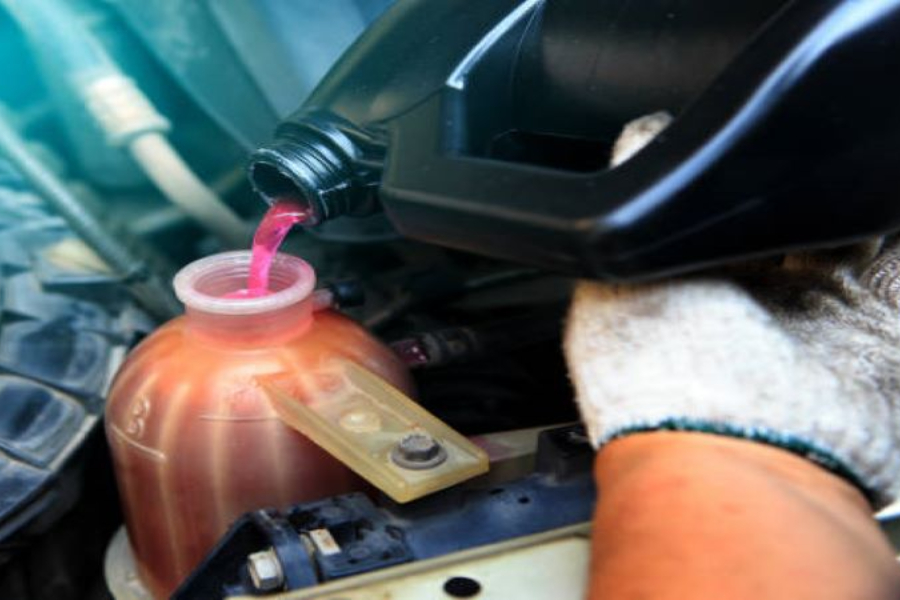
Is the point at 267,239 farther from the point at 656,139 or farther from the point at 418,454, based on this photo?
the point at 656,139

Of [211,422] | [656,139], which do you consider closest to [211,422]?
[211,422]

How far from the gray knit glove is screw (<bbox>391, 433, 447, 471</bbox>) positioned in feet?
0.45

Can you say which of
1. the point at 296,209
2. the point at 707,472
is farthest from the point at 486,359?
the point at 707,472

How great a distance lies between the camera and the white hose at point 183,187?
0.91 m

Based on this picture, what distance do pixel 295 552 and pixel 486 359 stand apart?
1.43ft

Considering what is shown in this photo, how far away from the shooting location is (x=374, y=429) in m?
0.59

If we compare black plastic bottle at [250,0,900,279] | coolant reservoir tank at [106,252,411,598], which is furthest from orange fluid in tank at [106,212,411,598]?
black plastic bottle at [250,0,900,279]

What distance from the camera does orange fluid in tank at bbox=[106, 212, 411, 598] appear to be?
63cm

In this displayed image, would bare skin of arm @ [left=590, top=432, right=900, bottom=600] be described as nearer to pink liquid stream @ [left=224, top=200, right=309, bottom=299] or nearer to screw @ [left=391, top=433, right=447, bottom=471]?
screw @ [left=391, top=433, right=447, bottom=471]

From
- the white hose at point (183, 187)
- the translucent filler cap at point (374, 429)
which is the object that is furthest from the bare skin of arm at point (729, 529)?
the white hose at point (183, 187)

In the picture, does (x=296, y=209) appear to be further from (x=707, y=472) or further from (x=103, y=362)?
(x=707, y=472)

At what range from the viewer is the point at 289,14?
0.85 m

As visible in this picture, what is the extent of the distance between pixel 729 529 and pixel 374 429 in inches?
11.3

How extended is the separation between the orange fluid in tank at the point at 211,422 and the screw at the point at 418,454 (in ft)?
0.29
